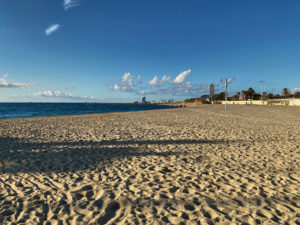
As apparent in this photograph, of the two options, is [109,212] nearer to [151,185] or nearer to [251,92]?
[151,185]

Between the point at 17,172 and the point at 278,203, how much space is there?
7364 millimetres

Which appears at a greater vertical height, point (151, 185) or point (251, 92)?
point (251, 92)

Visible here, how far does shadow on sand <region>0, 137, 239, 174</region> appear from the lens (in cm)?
623

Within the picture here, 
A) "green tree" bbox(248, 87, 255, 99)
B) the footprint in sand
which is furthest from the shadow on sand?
"green tree" bbox(248, 87, 255, 99)

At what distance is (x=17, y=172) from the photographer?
5680mm

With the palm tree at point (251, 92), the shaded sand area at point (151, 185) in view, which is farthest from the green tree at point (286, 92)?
the shaded sand area at point (151, 185)

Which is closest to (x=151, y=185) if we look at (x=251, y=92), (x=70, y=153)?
(x=70, y=153)

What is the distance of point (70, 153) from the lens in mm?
7812

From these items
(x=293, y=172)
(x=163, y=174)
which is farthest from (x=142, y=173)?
(x=293, y=172)

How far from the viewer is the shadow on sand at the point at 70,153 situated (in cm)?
623

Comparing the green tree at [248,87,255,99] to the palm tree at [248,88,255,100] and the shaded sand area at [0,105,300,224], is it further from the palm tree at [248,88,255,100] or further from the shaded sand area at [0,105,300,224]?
the shaded sand area at [0,105,300,224]

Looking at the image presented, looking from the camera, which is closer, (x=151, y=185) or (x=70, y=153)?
(x=151, y=185)

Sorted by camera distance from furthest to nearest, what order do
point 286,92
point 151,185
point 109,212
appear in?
point 286,92
point 151,185
point 109,212

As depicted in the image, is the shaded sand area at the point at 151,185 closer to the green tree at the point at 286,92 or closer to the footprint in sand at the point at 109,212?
the footprint in sand at the point at 109,212
